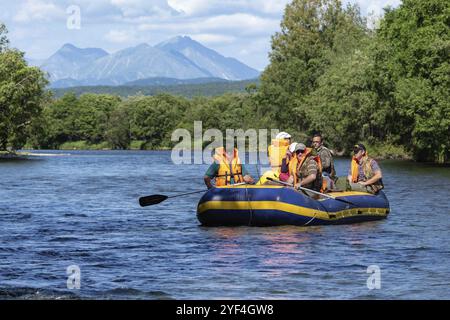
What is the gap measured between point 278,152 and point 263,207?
220 cm

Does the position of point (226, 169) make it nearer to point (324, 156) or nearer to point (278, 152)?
point (278, 152)

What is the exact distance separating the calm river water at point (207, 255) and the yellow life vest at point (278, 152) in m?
1.91

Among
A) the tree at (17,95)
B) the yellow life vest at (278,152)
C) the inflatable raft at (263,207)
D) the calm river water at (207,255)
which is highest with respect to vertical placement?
the tree at (17,95)

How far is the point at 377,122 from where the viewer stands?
6125cm

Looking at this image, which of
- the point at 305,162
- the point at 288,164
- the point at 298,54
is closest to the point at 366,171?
the point at 288,164

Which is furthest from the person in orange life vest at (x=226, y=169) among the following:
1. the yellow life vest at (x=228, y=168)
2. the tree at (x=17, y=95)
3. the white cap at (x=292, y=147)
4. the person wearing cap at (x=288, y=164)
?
the tree at (x=17, y=95)

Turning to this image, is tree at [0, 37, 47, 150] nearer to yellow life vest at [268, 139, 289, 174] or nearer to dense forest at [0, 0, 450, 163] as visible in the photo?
dense forest at [0, 0, 450, 163]

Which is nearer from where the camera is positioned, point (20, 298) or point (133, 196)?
point (20, 298)

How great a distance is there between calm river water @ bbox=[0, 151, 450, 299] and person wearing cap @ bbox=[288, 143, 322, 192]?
104cm

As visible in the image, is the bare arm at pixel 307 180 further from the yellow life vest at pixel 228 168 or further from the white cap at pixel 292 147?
the yellow life vest at pixel 228 168

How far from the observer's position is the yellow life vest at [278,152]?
20.9m
